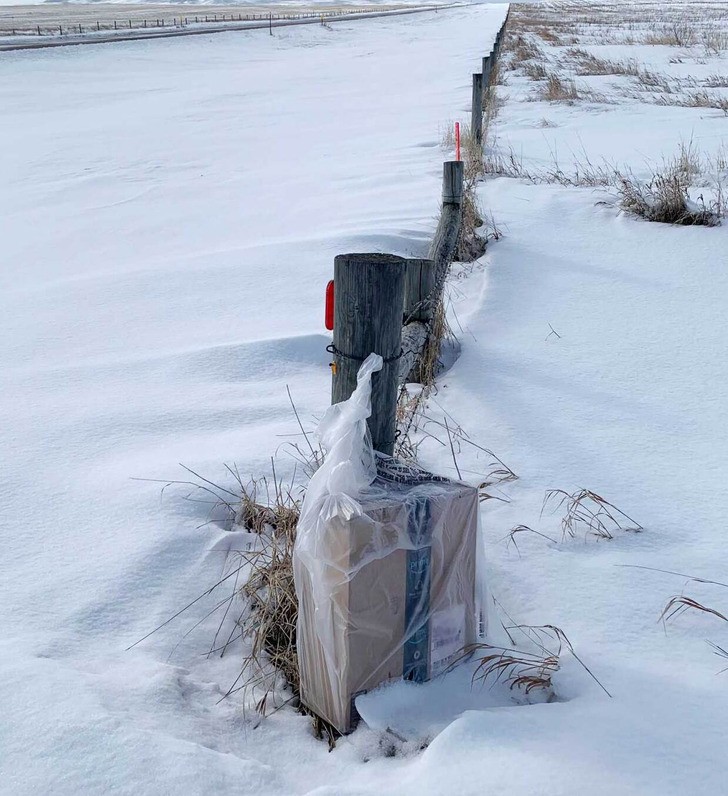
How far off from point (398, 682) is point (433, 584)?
8.0 inches

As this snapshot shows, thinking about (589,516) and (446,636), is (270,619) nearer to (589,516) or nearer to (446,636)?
(446,636)

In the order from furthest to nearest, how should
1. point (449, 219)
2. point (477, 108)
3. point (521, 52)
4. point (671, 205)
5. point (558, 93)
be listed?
point (521, 52) < point (558, 93) < point (477, 108) < point (671, 205) < point (449, 219)

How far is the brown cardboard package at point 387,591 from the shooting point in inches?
54.0

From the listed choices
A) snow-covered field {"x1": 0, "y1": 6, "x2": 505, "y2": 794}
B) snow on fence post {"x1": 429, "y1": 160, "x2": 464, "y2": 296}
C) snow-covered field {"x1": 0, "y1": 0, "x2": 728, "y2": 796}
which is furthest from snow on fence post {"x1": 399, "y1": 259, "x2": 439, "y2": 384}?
snow on fence post {"x1": 429, "y1": 160, "x2": 464, "y2": 296}

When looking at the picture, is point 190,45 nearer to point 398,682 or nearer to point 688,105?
point 688,105

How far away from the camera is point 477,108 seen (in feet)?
23.0

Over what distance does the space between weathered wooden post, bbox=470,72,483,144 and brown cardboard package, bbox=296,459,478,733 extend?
6.01 m

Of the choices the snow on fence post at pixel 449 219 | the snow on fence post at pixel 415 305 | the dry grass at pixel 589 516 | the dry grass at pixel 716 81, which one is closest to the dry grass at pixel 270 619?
the dry grass at pixel 589 516

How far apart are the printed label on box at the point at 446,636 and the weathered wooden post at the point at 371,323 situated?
0.39 metres

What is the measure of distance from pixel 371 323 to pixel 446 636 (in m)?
0.64

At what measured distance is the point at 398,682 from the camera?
1479mm

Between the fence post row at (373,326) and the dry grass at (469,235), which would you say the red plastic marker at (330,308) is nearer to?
the fence post row at (373,326)

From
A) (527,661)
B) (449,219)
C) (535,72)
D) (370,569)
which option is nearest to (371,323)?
(370,569)

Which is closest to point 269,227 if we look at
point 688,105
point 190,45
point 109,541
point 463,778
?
point 109,541
